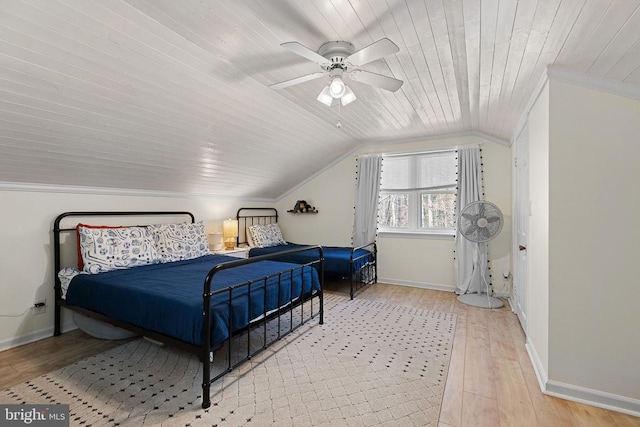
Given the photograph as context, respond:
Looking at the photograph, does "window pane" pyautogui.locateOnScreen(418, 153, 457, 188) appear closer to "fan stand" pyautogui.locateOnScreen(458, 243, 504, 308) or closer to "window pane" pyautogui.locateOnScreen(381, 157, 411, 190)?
"window pane" pyautogui.locateOnScreen(381, 157, 411, 190)

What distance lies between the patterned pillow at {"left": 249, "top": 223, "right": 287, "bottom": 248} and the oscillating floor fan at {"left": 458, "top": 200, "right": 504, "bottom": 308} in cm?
303

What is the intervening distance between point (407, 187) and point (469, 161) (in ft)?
3.27

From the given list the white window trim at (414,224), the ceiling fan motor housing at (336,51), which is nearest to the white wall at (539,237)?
the ceiling fan motor housing at (336,51)

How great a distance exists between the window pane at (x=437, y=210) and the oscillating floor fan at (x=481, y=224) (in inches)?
28.2

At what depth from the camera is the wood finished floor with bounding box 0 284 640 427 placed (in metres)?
1.87

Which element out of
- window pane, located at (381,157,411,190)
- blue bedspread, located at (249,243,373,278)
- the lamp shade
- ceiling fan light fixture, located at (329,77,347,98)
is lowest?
blue bedspread, located at (249,243,373,278)

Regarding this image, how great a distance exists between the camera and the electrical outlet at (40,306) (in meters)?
2.95

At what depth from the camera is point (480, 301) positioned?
160 inches

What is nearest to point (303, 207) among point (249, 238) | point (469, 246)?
point (249, 238)

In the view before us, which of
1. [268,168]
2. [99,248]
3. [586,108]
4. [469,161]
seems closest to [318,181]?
[268,168]

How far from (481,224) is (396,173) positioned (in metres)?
1.65

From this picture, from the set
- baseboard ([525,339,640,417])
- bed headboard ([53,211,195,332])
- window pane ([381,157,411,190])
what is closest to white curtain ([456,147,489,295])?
window pane ([381,157,411,190])

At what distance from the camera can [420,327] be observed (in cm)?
325

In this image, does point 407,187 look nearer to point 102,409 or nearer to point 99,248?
point 99,248
